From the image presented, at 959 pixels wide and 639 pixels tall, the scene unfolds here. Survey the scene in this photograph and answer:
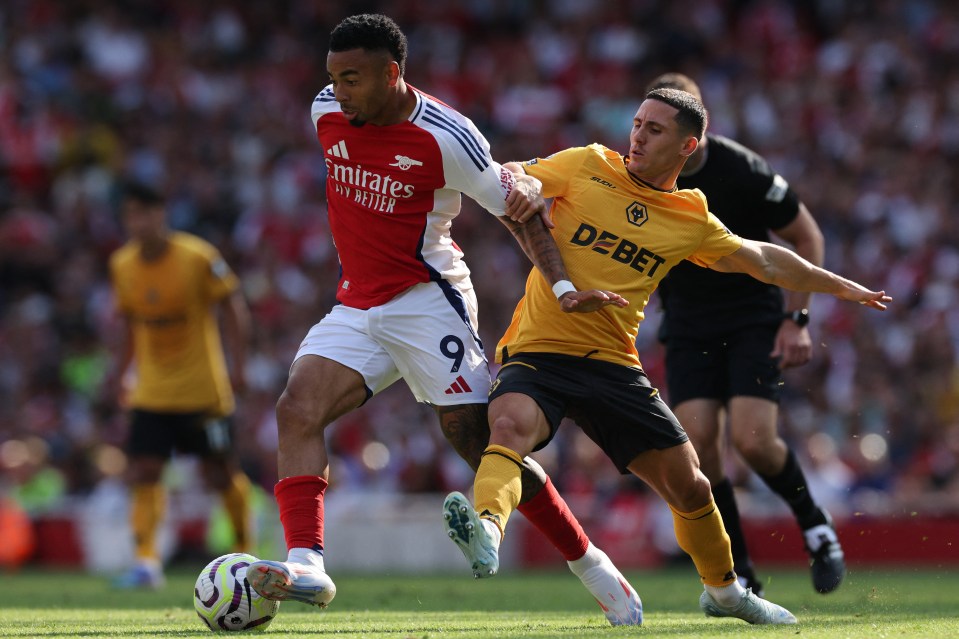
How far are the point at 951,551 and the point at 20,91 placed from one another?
14.3m

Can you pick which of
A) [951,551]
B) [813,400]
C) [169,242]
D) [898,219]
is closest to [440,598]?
[169,242]

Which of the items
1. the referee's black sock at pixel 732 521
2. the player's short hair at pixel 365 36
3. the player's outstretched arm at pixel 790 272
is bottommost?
the referee's black sock at pixel 732 521

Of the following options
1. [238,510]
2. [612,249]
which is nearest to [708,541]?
[612,249]

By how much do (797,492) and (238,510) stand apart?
14.4ft

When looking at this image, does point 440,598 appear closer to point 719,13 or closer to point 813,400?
point 813,400

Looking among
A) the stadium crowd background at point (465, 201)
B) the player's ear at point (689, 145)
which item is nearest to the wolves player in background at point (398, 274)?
the player's ear at point (689, 145)

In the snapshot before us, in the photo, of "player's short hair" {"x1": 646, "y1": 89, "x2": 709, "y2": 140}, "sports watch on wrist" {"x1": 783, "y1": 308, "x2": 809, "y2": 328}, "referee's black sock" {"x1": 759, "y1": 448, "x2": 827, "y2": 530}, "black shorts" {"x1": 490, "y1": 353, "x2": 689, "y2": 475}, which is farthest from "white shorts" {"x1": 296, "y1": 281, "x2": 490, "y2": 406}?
"referee's black sock" {"x1": 759, "y1": 448, "x2": 827, "y2": 530}

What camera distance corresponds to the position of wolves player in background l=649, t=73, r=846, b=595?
7.86 meters

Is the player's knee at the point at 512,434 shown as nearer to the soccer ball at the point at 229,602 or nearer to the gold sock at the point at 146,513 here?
the soccer ball at the point at 229,602

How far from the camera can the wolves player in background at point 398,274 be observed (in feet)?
20.1

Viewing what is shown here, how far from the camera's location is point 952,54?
63.6 feet

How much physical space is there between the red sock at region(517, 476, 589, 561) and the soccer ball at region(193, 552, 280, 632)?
1.25 m

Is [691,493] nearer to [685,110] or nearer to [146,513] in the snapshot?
[685,110]

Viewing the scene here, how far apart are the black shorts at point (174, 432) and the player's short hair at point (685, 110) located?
17.6ft
